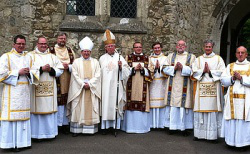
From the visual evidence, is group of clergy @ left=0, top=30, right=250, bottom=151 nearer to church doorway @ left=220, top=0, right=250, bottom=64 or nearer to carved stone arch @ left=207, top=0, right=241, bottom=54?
carved stone arch @ left=207, top=0, right=241, bottom=54

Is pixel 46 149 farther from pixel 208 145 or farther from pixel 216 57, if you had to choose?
pixel 216 57

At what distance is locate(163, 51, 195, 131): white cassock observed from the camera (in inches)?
247

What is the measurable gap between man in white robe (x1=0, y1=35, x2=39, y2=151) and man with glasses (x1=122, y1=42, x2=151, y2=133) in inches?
87.7

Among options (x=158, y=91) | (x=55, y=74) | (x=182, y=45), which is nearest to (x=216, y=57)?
(x=182, y=45)

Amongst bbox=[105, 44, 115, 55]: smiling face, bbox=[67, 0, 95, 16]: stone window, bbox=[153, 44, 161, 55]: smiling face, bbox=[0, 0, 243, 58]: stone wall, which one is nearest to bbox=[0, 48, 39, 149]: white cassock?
bbox=[105, 44, 115, 55]: smiling face

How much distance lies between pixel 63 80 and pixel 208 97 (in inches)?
120

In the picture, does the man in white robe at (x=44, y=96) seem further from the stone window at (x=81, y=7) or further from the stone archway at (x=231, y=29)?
the stone archway at (x=231, y=29)

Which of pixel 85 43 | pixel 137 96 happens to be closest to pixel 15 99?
pixel 85 43

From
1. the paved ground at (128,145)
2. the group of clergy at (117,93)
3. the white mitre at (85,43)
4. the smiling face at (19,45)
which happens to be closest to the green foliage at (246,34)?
the group of clergy at (117,93)

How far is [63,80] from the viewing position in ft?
20.6

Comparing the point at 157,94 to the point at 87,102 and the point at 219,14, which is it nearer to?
the point at 87,102

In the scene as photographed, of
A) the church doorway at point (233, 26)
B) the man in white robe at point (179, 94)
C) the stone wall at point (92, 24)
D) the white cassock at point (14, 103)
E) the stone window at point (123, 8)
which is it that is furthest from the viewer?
the church doorway at point (233, 26)

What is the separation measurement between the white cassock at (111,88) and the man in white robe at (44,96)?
990 millimetres

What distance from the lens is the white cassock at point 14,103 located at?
195 inches
